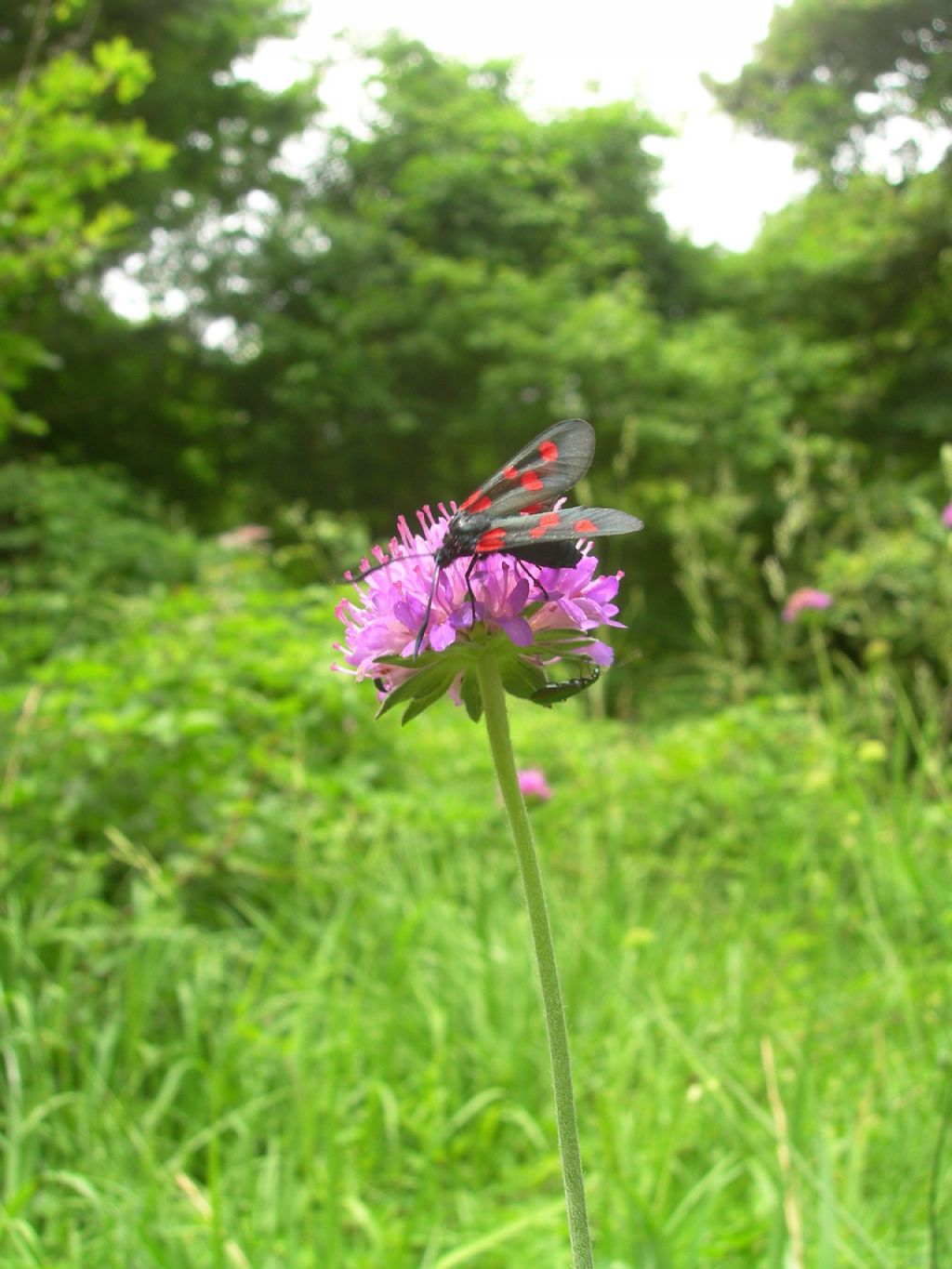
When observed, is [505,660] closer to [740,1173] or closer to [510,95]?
[740,1173]

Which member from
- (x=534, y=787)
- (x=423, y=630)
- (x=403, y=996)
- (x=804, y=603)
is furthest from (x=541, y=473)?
(x=804, y=603)

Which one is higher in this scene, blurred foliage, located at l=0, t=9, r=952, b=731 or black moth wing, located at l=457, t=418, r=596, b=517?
blurred foliage, located at l=0, t=9, r=952, b=731

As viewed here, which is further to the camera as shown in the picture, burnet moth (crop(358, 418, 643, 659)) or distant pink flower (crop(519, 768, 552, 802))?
distant pink flower (crop(519, 768, 552, 802))

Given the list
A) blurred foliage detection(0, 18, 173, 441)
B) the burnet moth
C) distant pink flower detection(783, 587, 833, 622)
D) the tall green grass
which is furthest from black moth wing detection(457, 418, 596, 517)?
blurred foliage detection(0, 18, 173, 441)

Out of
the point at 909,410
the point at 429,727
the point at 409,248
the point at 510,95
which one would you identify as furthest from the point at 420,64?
the point at 429,727

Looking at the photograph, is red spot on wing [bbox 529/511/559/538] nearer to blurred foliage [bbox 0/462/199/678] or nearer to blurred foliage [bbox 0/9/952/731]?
blurred foliage [bbox 0/462/199/678]

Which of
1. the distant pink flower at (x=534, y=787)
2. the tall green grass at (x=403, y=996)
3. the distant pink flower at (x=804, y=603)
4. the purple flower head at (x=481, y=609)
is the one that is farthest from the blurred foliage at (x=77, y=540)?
the purple flower head at (x=481, y=609)

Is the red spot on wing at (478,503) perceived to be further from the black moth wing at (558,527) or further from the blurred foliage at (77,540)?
the blurred foliage at (77,540)

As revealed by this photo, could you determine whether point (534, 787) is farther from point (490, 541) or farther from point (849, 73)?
point (849, 73)
